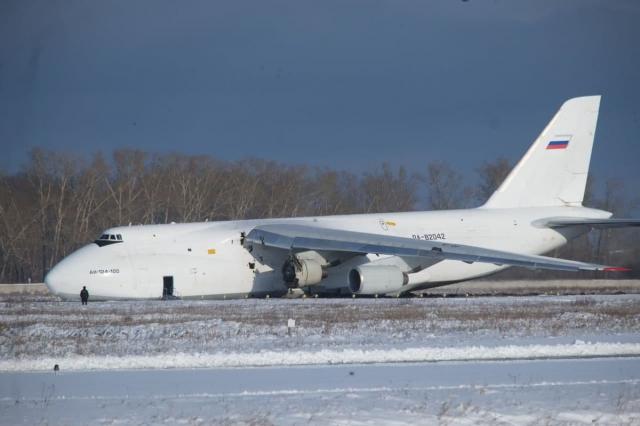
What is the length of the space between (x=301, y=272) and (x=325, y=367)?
16084 millimetres

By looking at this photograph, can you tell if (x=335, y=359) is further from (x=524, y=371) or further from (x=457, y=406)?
(x=457, y=406)

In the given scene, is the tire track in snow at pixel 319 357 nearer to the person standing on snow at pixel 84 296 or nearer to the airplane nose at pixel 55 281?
the person standing on snow at pixel 84 296

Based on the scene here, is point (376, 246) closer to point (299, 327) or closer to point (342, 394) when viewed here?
point (299, 327)

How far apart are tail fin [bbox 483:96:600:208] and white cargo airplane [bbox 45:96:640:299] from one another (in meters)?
0.04

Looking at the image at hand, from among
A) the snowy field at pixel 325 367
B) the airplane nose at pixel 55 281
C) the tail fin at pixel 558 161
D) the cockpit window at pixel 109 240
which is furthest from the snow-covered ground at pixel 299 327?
the tail fin at pixel 558 161

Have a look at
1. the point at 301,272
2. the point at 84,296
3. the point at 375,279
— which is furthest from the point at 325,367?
the point at 301,272

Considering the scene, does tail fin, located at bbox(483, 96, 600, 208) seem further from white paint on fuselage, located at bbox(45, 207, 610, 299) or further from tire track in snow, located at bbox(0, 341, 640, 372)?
tire track in snow, located at bbox(0, 341, 640, 372)

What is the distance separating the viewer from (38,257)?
54156mm

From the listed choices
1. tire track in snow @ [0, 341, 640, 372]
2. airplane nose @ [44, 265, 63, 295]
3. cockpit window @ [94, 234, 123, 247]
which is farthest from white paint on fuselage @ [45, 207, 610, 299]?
tire track in snow @ [0, 341, 640, 372]

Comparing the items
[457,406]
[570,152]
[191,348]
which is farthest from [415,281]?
[457,406]

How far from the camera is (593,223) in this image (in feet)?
103

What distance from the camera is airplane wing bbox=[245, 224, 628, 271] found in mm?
24969

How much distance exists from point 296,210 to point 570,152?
29345mm

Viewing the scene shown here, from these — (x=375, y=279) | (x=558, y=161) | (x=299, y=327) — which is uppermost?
(x=558, y=161)
